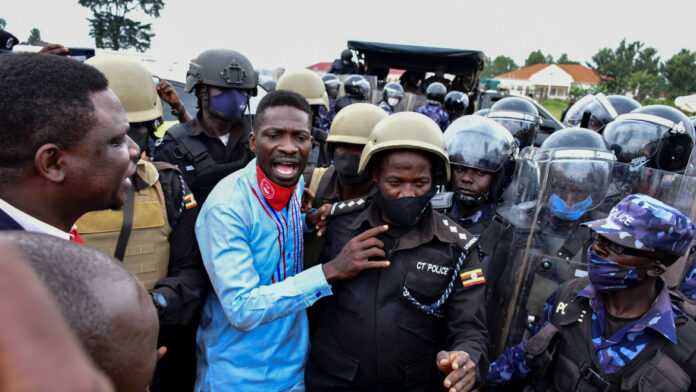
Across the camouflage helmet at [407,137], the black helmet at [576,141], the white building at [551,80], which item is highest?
the camouflage helmet at [407,137]

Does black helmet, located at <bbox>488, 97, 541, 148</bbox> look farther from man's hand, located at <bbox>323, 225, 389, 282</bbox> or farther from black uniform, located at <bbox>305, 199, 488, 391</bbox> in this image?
man's hand, located at <bbox>323, 225, 389, 282</bbox>

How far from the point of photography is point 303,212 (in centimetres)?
266

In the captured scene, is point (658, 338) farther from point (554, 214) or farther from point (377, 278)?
point (377, 278)

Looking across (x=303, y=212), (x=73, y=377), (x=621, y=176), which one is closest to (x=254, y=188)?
(x=303, y=212)

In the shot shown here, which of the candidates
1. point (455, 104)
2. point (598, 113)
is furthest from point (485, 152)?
point (455, 104)

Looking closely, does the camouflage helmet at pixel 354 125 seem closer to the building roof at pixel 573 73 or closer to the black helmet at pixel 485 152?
the black helmet at pixel 485 152

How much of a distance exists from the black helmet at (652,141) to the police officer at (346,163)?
6.88 feet

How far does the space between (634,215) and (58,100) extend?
2055mm

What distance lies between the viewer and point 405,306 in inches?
82.7

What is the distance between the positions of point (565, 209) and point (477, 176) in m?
0.67

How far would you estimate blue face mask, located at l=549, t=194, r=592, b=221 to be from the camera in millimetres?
2713

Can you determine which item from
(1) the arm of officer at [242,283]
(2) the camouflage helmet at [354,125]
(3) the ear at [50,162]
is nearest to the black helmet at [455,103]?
(2) the camouflage helmet at [354,125]

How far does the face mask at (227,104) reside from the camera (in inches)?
136

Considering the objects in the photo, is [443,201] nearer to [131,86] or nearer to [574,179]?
[574,179]
